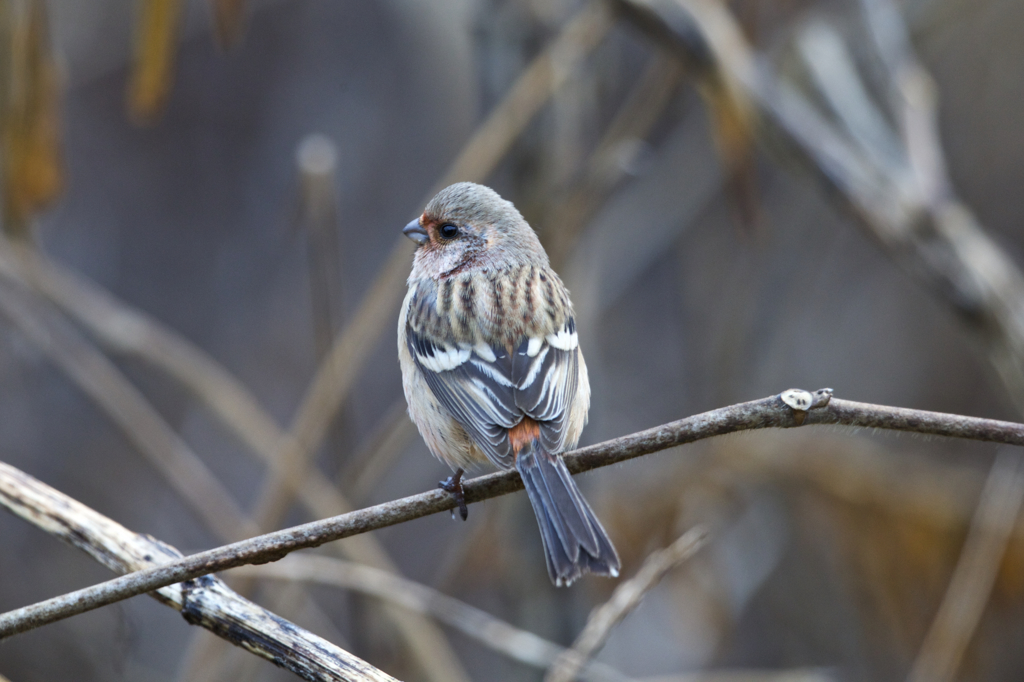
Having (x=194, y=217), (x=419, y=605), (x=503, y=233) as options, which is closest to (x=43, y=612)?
(x=419, y=605)

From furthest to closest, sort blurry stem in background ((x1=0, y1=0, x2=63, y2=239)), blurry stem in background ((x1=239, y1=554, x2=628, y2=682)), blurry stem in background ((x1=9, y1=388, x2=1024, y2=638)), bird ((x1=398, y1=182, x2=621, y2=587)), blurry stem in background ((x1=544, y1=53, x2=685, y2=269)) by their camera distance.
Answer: blurry stem in background ((x1=544, y1=53, x2=685, y2=269)), blurry stem in background ((x1=0, y1=0, x2=63, y2=239)), blurry stem in background ((x1=239, y1=554, x2=628, y2=682)), bird ((x1=398, y1=182, x2=621, y2=587)), blurry stem in background ((x1=9, y1=388, x2=1024, y2=638))

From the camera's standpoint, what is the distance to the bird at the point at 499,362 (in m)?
2.51

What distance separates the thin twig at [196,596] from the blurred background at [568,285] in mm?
460

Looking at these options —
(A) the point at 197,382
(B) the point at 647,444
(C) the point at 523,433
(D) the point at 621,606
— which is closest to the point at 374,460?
(A) the point at 197,382

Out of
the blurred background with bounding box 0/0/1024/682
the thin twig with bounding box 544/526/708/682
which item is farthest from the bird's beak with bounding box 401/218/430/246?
the thin twig with bounding box 544/526/708/682

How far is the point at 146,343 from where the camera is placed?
13.1 feet

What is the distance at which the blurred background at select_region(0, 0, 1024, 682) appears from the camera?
3.70 metres

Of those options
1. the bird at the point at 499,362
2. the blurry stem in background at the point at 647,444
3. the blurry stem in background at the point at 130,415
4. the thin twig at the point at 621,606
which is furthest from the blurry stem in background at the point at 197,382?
the blurry stem in background at the point at 647,444

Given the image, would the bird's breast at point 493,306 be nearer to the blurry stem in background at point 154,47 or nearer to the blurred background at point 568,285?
the blurred background at point 568,285

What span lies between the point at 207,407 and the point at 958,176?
5.33 m

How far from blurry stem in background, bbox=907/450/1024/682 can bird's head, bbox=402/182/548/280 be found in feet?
6.34

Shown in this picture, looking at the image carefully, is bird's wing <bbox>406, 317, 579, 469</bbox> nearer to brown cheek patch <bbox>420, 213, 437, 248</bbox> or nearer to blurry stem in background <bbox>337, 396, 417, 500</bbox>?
brown cheek patch <bbox>420, 213, 437, 248</bbox>

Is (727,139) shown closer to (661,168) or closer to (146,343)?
(661,168)

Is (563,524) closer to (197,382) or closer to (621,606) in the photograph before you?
(621,606)
